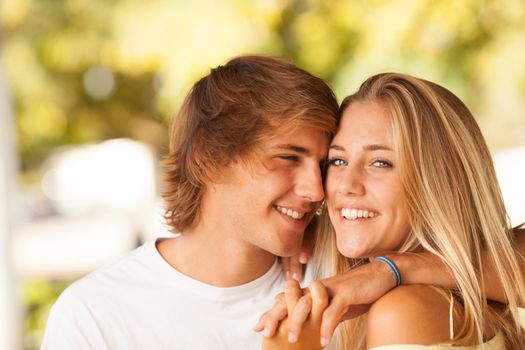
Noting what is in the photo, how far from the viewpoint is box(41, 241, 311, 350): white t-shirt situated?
274 cm

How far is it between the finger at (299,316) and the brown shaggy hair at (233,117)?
2.33 feet

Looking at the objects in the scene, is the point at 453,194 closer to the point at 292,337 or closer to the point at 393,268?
the point at 393,268

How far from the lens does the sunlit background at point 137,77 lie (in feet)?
23.7

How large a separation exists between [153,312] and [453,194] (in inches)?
41.1

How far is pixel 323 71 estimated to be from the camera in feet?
27.7

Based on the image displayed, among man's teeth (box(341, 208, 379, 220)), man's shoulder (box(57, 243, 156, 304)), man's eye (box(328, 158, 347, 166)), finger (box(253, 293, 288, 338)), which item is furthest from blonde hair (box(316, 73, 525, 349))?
man's shoulder (box(57, 243, 156, 304))

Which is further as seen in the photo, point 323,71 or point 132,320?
point 323,71

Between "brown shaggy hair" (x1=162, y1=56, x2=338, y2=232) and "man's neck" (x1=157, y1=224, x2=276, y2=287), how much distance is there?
4.8 inches

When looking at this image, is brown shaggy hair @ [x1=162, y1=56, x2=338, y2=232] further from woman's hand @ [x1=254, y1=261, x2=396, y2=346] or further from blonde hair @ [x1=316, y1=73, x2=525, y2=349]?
woman's hand @ [x1=254, y1=261, x2=396, y2=346]

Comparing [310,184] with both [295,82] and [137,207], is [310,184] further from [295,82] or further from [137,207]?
[137,207]

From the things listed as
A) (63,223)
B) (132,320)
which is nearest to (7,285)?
(132,320)

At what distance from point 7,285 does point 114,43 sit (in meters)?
3.64

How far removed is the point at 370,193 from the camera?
2402 millimetres

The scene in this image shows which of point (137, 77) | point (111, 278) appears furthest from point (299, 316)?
point (137, 77)
